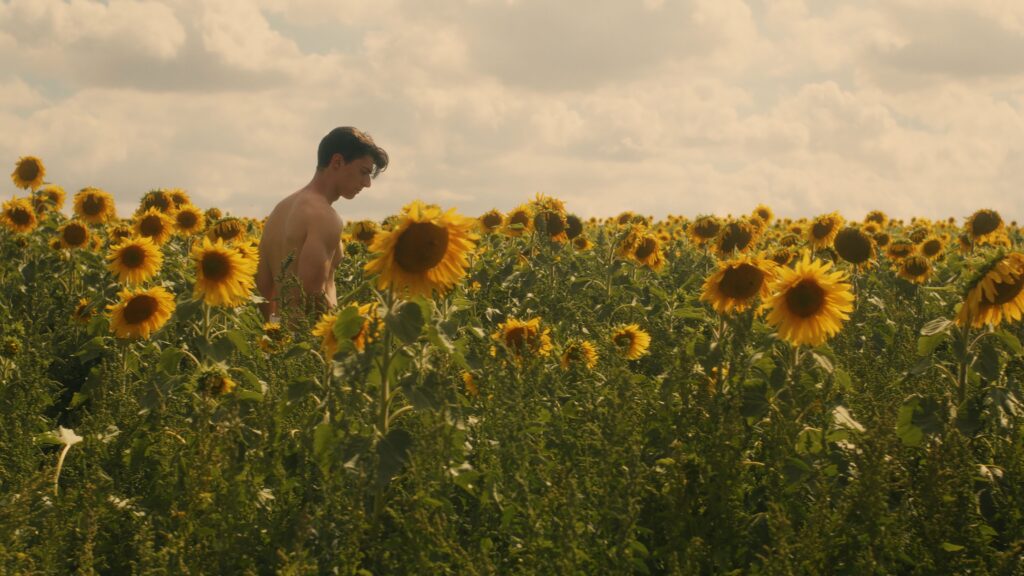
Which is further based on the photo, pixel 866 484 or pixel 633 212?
pixel 633 212

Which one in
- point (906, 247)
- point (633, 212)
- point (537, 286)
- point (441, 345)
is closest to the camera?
point (441, 345)

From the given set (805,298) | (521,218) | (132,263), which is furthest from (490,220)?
(805,298)

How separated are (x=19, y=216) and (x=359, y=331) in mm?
8262

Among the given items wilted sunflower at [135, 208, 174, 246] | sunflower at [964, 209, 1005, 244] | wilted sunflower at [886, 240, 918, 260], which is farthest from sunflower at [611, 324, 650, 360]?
sunflower at [964, 209, 1005, 244]

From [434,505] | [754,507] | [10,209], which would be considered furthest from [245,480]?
[10,209]

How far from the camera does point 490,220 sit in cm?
1130

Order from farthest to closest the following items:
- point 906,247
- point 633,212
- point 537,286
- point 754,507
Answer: point 633,212
point 906,247
point 537,286
point 754,507

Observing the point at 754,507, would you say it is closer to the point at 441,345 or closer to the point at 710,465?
the point at 710,465

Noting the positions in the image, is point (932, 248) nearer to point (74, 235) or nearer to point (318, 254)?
A: point (318, 254)

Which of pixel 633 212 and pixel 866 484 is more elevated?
pixel 633 212

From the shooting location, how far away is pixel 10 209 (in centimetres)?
1052

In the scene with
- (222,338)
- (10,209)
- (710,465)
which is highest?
(10,209)

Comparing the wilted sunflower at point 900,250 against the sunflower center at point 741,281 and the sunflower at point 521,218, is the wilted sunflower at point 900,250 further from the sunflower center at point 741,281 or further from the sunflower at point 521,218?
→ the sunflower center at point 741,281

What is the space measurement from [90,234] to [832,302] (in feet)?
24.6
